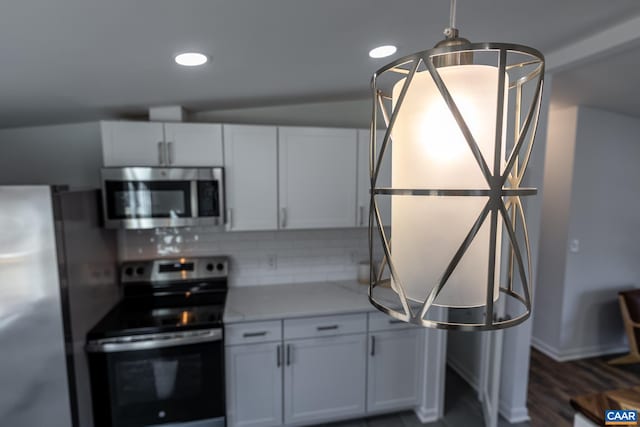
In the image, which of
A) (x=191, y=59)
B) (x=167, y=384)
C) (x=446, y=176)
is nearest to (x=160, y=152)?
(x=191, y=59)

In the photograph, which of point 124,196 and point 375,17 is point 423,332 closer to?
point 375,17

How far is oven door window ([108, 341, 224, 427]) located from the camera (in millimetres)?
1936

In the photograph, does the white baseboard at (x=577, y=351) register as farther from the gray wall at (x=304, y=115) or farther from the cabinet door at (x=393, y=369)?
the gray wall at (x=304, y=115)

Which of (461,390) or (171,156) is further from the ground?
(171,156)

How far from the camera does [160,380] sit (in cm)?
198

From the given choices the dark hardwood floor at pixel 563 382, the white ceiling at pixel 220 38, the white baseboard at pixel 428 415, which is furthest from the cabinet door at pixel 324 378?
the white ceiling at pixel 220 38

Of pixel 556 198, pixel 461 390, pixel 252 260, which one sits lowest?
pixel 461 390

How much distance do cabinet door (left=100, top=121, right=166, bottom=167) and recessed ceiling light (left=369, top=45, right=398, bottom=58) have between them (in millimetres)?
1441

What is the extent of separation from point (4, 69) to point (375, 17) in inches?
60.9

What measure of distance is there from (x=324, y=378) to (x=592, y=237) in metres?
2.88

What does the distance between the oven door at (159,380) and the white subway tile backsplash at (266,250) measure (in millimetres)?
743

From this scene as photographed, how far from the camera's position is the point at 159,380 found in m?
1.98

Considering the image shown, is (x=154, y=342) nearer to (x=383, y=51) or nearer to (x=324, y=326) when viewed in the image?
(x=324, y=326)

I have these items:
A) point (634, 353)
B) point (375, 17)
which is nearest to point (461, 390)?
point (634, 353)
